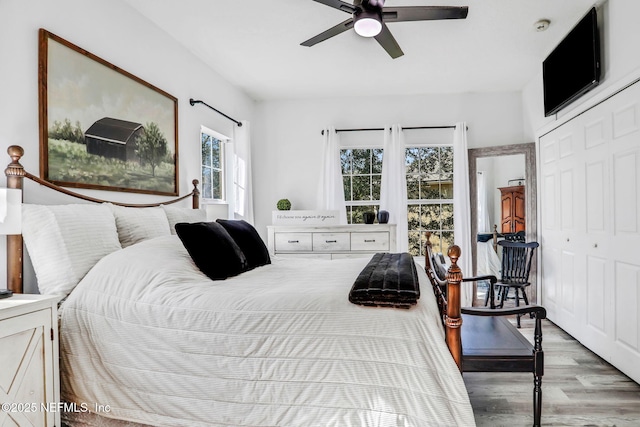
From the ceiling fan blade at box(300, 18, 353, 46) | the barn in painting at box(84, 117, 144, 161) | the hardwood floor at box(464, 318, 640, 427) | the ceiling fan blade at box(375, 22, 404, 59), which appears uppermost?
the ceiling fan blade at box(300, 18, 353, 46)

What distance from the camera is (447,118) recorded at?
4.74 m

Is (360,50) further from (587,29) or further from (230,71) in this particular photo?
(587,29)

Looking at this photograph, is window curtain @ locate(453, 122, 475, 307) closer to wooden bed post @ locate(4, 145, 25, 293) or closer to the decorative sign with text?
the decorative sign with text

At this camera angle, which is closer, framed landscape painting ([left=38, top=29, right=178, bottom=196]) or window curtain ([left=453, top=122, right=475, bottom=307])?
framed landscape painting ([left=38, top=29, right=178, bottom=196])

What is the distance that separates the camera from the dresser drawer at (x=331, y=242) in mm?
4195

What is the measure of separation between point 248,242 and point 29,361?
133 cm

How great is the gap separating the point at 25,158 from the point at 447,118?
4297 mm

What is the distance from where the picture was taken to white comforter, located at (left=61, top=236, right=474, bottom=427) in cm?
132

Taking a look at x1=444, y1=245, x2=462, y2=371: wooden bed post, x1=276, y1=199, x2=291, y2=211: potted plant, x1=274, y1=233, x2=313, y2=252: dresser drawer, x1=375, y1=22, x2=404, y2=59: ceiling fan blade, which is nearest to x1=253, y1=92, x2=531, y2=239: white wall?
x1=276, y1=199, x2=291, y2=211: potted plant

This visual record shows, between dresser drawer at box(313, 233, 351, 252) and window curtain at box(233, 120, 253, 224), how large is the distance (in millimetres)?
890

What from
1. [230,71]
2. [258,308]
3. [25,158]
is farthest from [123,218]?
[230,71]

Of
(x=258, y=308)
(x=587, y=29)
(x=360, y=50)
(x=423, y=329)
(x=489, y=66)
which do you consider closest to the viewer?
(x=423, y=329)

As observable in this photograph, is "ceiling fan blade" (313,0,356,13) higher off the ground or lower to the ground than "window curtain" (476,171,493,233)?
higher

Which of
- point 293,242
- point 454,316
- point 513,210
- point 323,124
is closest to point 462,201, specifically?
point 513,210
